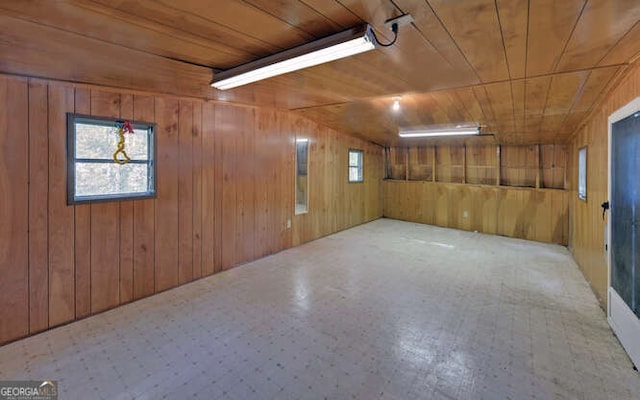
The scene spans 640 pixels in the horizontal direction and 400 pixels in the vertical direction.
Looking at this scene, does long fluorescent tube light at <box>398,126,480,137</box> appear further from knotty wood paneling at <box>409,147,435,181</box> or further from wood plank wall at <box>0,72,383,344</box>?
knotty wood paneling at <box>409,147,435,181</box>

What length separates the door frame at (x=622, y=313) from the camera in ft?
6.50

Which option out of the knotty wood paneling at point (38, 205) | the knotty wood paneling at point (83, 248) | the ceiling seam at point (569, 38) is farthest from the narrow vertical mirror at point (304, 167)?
the ceiling seam at point (569, 38)

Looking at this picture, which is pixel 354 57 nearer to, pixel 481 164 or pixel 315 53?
pixel 315 53

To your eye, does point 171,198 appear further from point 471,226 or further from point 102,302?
point 471,226

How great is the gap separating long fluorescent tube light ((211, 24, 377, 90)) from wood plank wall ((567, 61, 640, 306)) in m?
1.91

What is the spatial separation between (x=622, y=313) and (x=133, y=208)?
432 centimetres

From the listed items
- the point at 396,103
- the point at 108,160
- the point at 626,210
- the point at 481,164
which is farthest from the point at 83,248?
the point at 481,164

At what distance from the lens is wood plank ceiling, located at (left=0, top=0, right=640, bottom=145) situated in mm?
1350

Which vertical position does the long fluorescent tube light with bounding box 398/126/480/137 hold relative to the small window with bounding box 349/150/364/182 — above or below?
above

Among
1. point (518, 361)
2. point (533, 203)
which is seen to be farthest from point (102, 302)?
point (533, 203)

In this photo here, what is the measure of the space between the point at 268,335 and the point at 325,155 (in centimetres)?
384

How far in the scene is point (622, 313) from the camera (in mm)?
2229

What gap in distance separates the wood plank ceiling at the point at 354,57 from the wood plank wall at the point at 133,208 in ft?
1.03

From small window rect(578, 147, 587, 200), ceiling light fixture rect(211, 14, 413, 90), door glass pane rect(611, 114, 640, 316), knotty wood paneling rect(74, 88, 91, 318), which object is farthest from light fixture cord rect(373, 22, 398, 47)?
small window rect(578, 147, 587, 200)
